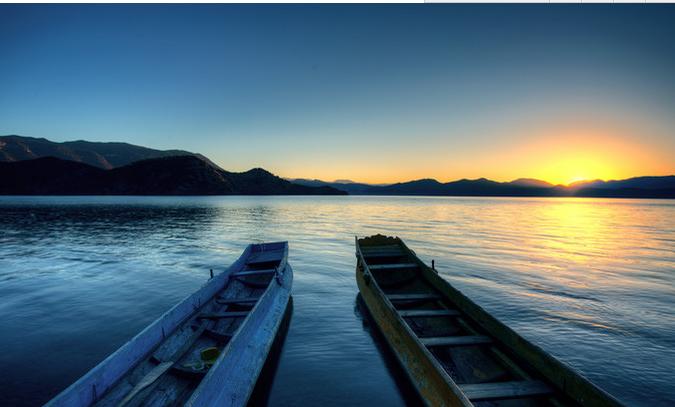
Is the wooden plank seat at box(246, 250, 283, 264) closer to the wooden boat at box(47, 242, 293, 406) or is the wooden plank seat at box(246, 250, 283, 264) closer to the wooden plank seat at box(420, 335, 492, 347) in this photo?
the wooden boat at box(47, 242, 293, 406)

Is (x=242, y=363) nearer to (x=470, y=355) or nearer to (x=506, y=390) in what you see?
(x=506, y=390)

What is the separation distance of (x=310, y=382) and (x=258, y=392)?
1228mm

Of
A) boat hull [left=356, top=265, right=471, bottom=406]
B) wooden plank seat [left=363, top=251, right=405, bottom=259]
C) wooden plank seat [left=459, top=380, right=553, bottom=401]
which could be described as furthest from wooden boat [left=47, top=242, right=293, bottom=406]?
wooden plank seat [left=363, top=251, right=405, bottom=259]

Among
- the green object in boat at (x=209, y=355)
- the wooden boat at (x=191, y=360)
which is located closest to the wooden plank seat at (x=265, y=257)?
the wooden boat at (x=191, y=360)

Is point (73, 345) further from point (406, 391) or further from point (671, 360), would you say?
point (671, 360)

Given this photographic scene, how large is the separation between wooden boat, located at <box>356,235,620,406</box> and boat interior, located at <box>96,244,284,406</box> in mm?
3684

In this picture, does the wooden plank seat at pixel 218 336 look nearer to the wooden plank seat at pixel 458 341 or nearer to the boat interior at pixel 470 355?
the boat interior at pixel 470 355

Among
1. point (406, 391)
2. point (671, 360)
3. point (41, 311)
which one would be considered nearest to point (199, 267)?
point (41, 311)

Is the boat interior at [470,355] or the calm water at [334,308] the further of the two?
the calm water at [334,308]

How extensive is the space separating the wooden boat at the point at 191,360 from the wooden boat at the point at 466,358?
3.13 m

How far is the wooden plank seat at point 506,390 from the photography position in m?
5.20

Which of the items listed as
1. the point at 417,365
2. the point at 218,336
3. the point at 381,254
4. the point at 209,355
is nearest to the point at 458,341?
the point at 417,365

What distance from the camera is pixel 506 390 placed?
5324 millimetres

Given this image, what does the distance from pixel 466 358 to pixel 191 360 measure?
6082 millimetres
